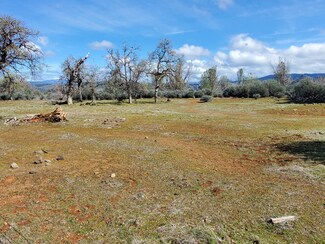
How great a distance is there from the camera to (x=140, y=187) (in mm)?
7996

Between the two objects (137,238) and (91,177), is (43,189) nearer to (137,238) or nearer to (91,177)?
(91,177)

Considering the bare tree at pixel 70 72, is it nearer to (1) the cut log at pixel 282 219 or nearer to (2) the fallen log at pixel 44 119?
(2) the fallen log at pixel 44 119

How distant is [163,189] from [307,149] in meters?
6.99

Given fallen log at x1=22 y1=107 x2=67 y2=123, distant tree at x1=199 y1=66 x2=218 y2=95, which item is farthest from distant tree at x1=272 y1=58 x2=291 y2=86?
fallen log at x1=22 y1=107 x2=67 y2=123

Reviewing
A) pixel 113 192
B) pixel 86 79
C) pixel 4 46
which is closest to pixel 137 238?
pixel 113 192

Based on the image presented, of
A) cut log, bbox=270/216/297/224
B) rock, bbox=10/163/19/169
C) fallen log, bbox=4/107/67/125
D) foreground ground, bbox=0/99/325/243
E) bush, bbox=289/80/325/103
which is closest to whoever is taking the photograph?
foreground ground, bbox=0/99/325/243

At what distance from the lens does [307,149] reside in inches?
467

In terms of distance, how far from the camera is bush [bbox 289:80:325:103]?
3614cm

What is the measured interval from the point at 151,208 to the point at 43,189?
10.1ft

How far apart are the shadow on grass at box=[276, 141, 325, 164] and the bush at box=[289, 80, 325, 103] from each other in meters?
26.2

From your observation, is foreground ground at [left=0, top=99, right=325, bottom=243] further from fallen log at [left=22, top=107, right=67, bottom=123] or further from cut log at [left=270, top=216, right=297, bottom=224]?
fallen log at [left=22, top=107, right=67, bottom=123]

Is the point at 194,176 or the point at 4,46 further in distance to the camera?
the point at 4,46

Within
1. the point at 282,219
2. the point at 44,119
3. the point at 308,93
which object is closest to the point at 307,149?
the point at 282,219

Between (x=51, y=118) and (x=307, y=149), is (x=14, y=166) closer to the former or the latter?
(x=307, y=149)
